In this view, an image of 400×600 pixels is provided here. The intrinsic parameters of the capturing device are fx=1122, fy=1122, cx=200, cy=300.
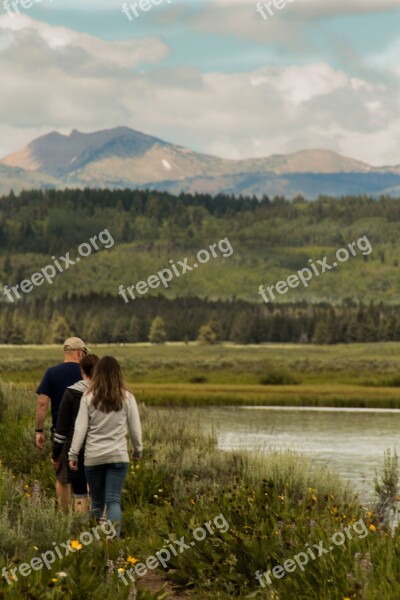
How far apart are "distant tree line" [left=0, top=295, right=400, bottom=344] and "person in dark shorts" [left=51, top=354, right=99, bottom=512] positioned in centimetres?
14766

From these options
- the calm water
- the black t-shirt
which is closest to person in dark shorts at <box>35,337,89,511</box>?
the black t-shirt

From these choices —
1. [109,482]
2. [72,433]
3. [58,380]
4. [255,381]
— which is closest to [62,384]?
[58,380]

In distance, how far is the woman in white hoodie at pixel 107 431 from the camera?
432 inches

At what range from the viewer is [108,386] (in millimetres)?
10977

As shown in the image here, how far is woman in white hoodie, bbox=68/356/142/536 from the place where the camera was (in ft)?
36.0

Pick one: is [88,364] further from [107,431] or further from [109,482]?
[109,482]

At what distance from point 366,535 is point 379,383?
2394 inches

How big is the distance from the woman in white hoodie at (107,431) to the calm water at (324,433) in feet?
26.3

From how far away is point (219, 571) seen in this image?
1066 centimetres

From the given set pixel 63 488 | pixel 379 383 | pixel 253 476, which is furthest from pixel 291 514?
pixel 379 383

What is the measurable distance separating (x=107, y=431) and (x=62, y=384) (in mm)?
2049

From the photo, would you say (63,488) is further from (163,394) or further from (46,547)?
(163,394)

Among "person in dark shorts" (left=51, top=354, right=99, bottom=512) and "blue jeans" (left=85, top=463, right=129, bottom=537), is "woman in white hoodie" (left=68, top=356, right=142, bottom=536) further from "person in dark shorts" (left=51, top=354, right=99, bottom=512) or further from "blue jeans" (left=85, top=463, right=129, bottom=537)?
"person in dark shorts" (left=51, top=354, right=99, bottom=512)

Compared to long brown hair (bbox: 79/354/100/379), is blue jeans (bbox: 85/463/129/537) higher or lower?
lower
